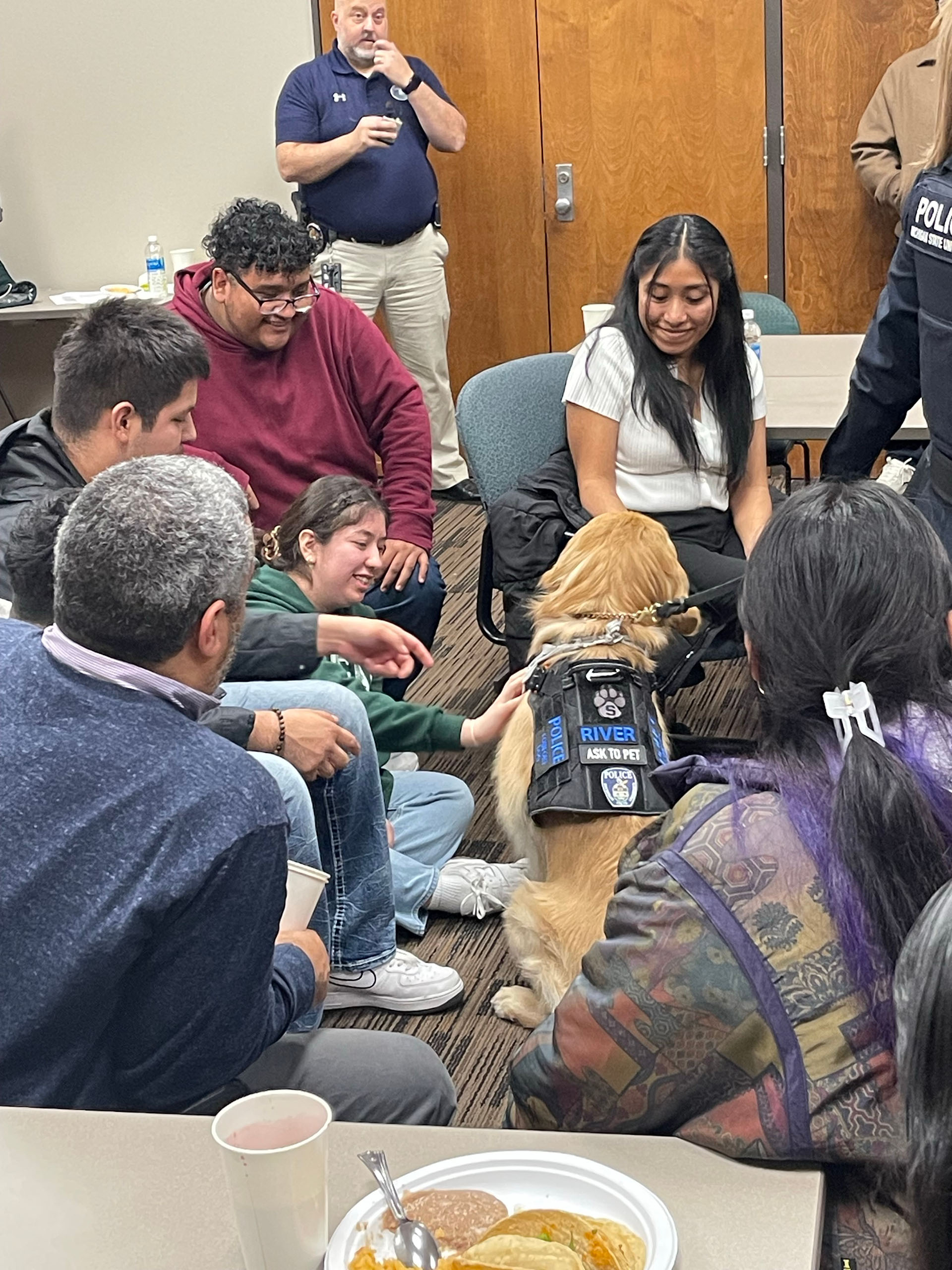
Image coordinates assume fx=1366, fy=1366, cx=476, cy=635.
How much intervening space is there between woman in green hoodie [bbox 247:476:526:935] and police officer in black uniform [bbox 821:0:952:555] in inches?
32.1

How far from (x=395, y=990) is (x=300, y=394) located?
1437 mm

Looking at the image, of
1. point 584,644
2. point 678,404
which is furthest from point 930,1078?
point 678,404

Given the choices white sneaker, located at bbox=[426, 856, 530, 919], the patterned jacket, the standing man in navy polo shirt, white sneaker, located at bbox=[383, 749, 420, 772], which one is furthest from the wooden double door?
the patterned jacket

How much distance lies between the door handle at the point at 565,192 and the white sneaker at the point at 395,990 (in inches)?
155

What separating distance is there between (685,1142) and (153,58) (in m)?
5.58

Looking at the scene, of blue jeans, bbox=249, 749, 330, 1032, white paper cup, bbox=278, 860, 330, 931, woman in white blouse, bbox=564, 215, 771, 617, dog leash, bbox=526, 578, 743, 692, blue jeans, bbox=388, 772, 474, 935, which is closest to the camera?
white paper cup, bbox=278, 860, 330, 931

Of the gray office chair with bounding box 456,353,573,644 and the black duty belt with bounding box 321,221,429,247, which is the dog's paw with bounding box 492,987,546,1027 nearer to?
the gray office chair with bounding box 456,353,573,644

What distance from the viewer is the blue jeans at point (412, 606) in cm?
318

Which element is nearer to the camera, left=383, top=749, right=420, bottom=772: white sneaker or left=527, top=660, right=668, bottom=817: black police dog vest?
left=527, top=660, right=668, bottom=817: black police dog vest

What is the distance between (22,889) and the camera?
125 centimetres

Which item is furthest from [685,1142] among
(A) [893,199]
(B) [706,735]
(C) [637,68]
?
(C) [637,68]

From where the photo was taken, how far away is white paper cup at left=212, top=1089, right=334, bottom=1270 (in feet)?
3.19

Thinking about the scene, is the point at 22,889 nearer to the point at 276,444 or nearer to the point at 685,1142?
the point at 685,1142

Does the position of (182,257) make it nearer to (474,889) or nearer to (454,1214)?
(474,889)
